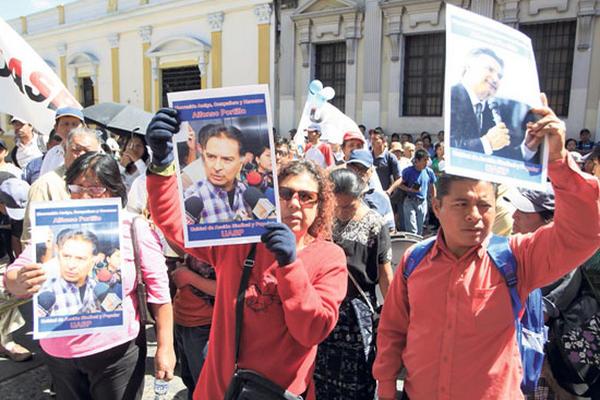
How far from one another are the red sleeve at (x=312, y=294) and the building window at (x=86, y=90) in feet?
82.4

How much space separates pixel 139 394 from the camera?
2.23m

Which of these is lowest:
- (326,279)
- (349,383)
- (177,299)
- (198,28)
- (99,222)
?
(349,383)

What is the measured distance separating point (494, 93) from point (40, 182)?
2.56 m

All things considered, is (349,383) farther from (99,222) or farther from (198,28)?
(198,28)

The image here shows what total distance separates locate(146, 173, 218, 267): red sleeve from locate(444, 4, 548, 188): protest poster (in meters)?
1.05

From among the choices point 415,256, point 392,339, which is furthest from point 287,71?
point 392,339

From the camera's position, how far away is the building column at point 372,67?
14078mm

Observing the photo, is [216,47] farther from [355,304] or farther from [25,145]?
[355,304]

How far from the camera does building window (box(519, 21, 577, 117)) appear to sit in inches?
468

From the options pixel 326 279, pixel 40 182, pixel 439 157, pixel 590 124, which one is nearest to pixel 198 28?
pixel 439 157

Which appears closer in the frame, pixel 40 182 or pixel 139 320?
pixel 139 320

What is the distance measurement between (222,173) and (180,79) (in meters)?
19.6

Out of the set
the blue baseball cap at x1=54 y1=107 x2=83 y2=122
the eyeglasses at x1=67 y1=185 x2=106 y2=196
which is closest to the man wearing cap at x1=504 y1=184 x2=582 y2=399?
the eyeglasses at x1=67 y1=185 x2=106 y2=196

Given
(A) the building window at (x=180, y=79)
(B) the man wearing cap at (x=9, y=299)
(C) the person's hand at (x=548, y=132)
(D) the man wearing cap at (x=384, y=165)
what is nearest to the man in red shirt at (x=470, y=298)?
(C) the person's hand at (x=548, y=132)
